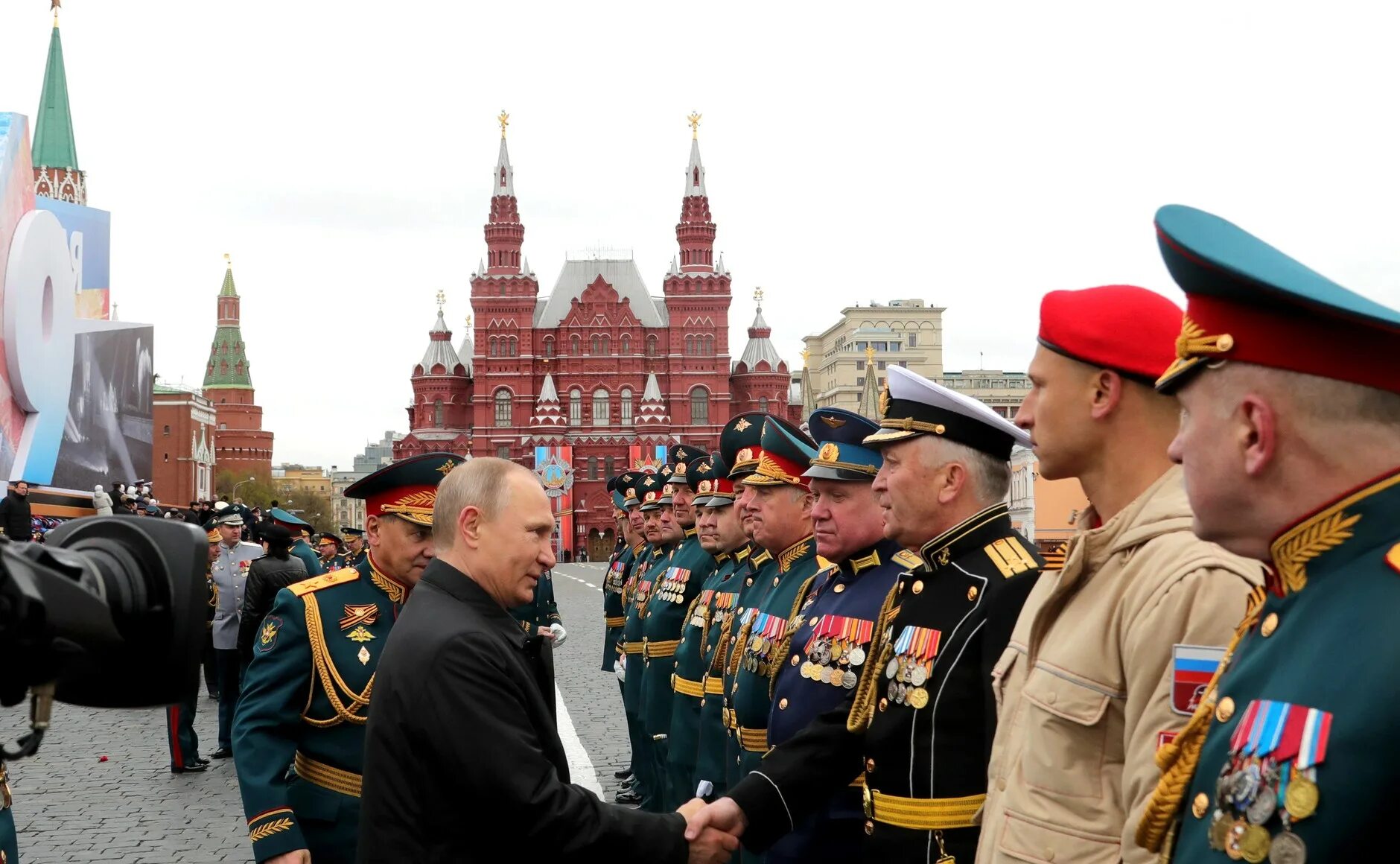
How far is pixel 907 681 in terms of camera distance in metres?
3.63

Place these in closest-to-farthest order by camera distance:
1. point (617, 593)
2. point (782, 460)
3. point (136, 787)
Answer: point (782, 460) < point (136, 787) < point (617, 593)

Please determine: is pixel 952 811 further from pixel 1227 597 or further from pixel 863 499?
pixel 863 499

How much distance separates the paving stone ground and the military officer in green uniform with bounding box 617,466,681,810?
385 mm

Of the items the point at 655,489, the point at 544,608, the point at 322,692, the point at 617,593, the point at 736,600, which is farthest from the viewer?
the point at 617,593

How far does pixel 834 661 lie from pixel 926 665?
0.87m

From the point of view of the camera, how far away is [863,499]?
489cm

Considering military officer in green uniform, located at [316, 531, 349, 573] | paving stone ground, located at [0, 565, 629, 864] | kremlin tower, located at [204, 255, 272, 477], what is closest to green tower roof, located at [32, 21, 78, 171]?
kremlin tower, located at [204, 255, 272, 477]

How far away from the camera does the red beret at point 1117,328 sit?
2.82 m

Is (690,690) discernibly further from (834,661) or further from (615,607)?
(615,607)

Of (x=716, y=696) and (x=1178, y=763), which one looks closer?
(x=1178, y=763)

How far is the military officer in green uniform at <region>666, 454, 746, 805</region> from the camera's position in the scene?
701 cm

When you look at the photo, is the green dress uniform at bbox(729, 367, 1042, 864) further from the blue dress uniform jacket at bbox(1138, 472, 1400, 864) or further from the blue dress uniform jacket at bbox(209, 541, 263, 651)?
the blue dress uniform jacket at bbox(209, 541, 263, 651)

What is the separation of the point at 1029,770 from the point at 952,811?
88 cm

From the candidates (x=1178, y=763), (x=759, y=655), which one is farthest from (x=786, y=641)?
(x=1178, y=763)
